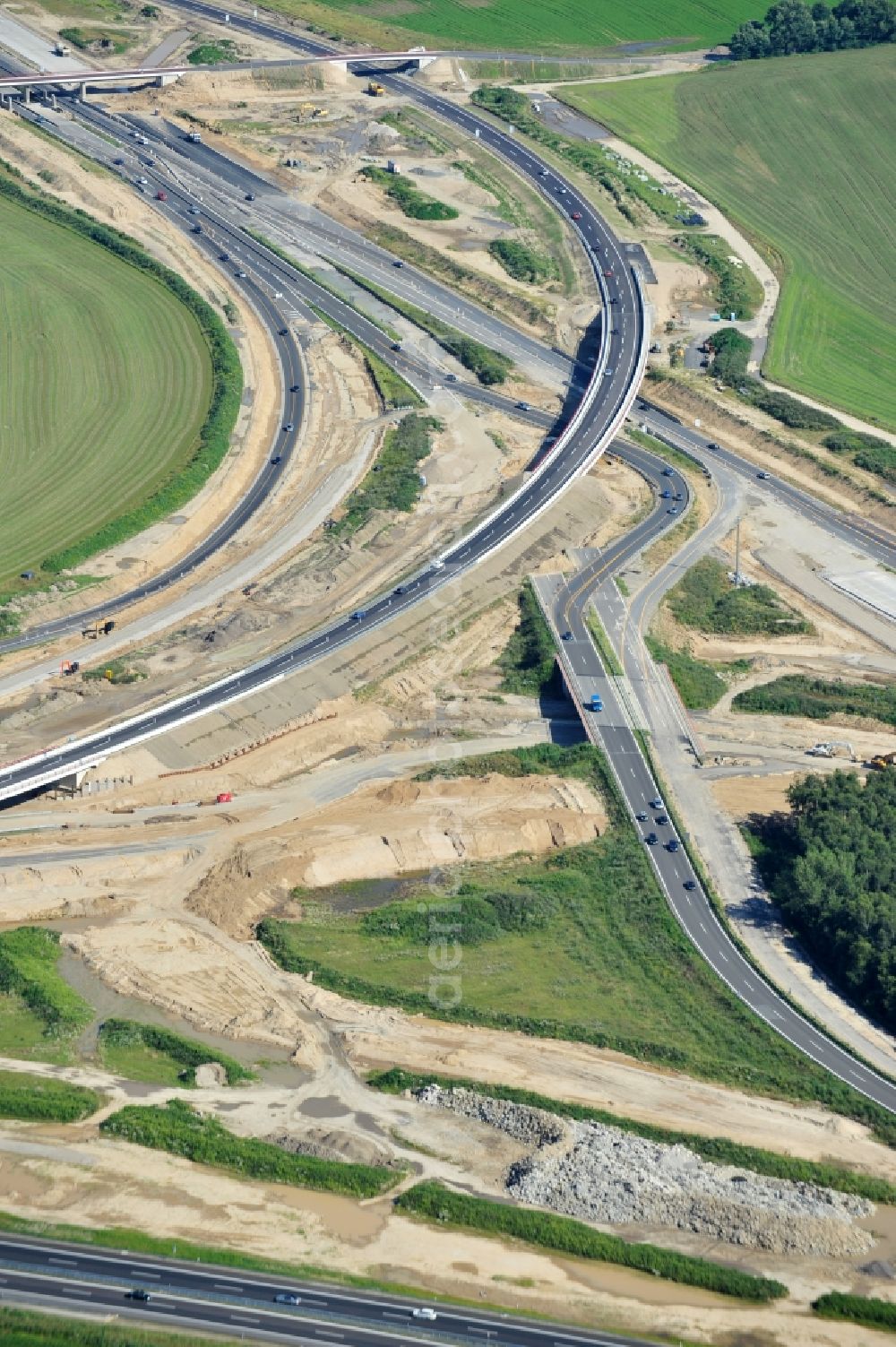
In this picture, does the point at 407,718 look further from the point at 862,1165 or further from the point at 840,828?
the point at 862,1165

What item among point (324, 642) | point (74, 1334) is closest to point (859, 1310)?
point (74, 1334)

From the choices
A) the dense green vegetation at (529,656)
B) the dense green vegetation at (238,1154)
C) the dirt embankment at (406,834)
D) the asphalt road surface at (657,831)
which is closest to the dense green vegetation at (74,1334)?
the dense green vegetation at (238,1154)

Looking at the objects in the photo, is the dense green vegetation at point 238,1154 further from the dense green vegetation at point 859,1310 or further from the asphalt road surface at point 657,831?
the asphalt road surface at point 657,831

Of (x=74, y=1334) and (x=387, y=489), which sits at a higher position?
(x=387, y=489)

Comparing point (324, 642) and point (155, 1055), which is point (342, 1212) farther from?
point (324, 642)

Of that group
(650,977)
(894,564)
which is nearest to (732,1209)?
(650,977)

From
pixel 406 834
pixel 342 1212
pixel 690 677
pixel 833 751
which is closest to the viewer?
pixel 342 1212
